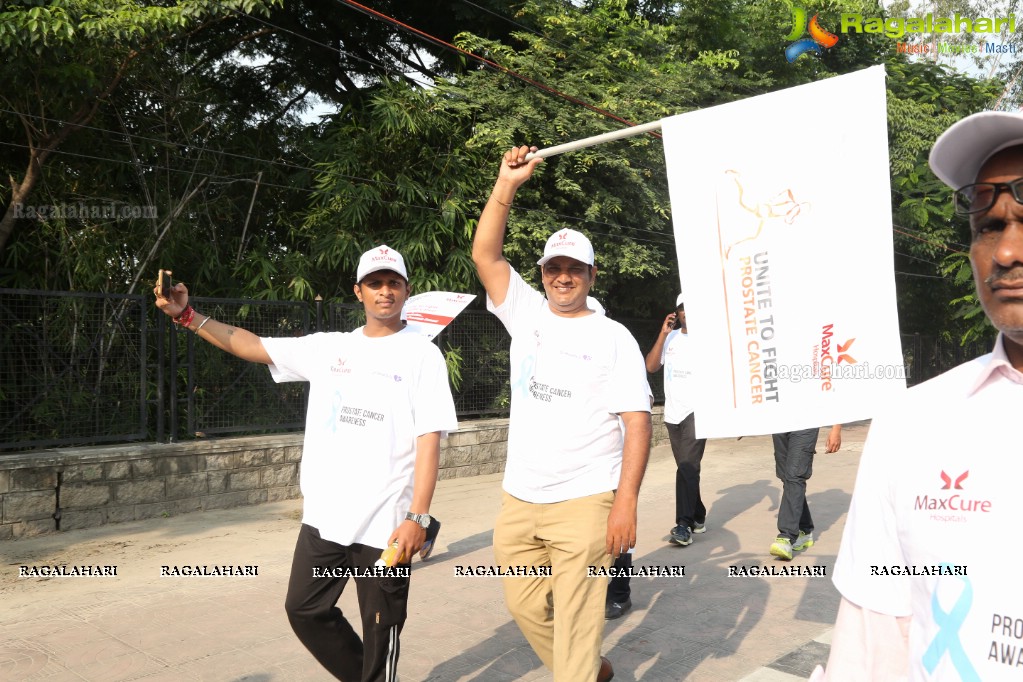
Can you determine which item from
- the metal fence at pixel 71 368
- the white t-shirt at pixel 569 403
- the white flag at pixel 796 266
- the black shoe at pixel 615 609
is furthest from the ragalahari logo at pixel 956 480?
the metal fence at pixel 71 368

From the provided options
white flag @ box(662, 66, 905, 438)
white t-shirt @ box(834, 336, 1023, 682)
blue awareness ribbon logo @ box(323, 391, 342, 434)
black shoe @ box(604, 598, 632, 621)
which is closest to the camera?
white t-shirt @ box(834, 336, 1023, 682)

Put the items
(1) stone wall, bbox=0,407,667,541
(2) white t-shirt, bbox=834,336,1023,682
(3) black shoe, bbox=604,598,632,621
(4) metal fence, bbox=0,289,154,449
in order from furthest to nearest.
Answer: (4) metal fence, bbox=0,289,154,449 < (1) stone wall, bbox=0,407,667,541 < (3) black shoe, bbox=604,598,632,621 < (2) white t-shirt, bbox=834,336,1023,682

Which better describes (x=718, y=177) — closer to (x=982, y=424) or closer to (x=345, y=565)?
(x=982, y=424)

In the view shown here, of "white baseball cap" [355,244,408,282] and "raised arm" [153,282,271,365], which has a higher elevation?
"white baseball cap" [355,244,408,282]

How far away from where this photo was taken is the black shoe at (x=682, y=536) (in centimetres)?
733

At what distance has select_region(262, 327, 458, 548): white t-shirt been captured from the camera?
358cm

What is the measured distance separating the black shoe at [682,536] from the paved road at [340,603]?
11cm

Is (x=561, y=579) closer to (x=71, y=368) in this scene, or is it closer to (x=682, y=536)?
(x=682, y=536)

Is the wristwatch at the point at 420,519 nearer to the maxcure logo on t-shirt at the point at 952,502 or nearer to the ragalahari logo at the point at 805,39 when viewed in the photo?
the maxcure logo on t-shirt at the point at 952,502

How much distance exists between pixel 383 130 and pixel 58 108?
448 centimetres


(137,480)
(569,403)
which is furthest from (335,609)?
(137,480)

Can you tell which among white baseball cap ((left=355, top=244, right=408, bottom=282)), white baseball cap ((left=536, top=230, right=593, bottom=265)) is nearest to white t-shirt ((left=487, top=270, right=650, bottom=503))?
white baseball cap ((left=536, top=230, right=593, bottom=265))

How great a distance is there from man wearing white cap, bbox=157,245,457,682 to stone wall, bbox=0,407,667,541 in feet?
15.7

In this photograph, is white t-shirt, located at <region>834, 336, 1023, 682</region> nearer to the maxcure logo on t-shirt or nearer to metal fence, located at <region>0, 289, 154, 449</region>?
the maxcure logo on t-shirt
